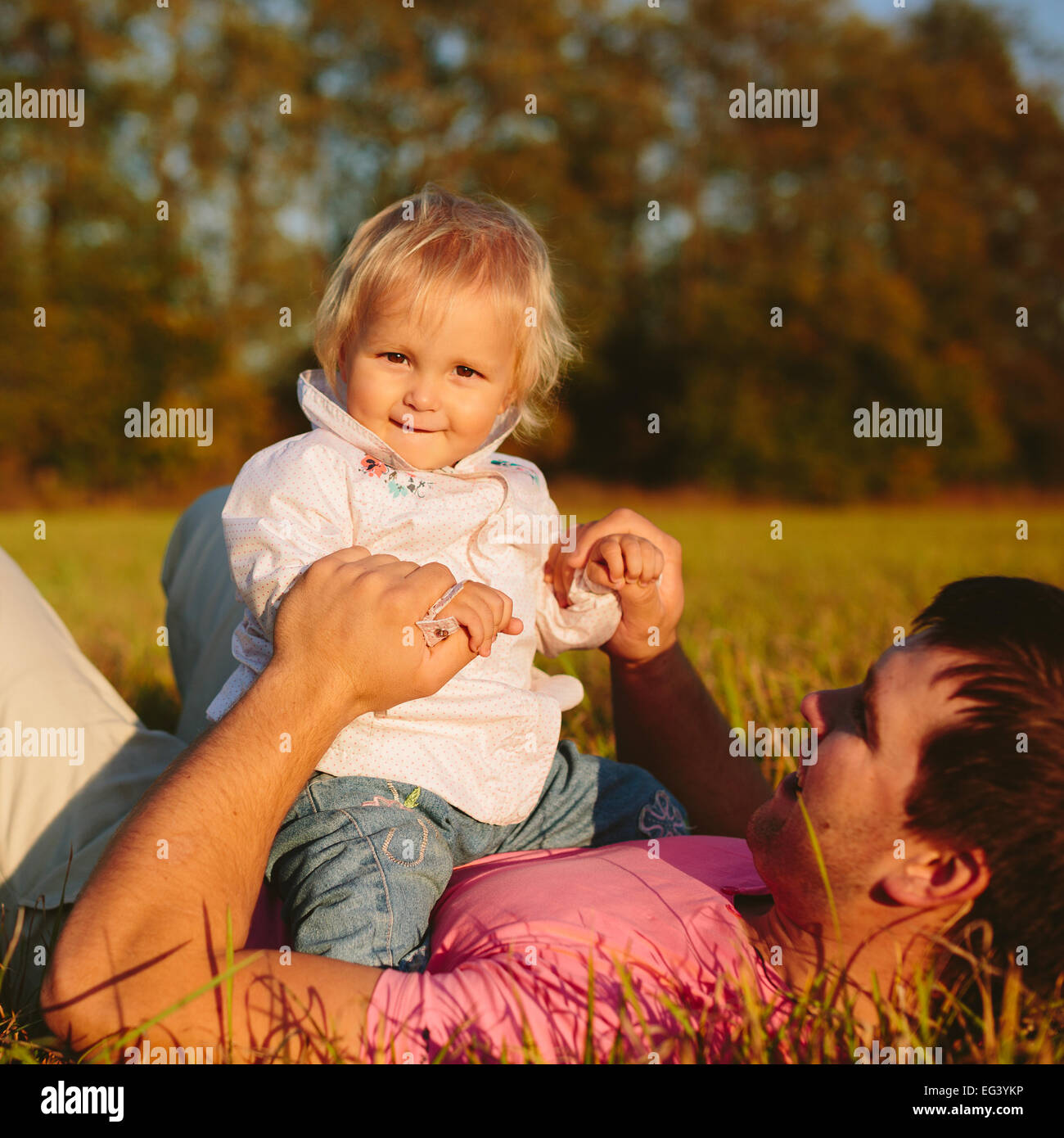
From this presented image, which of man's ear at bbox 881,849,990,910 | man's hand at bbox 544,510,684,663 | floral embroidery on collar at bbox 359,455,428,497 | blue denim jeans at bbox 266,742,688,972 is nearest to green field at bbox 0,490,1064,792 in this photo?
man's hand at bbox 544,510,684,663

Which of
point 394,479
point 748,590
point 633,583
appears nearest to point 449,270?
point 394,479

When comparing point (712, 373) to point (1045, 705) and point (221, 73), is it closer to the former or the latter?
point (221, 73)

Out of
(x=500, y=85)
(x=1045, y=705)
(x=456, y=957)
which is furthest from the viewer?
(x=500, y=85)

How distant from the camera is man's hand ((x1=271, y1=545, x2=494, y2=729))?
153cm

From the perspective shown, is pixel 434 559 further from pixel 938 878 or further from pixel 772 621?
pixel 772 621

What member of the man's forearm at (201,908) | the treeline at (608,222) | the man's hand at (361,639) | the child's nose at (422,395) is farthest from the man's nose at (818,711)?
the treeline at (608,222)

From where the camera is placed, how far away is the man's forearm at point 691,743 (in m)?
2.32

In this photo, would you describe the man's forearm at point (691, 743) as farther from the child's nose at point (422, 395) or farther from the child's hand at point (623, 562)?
the child's nose at point (422, 395)

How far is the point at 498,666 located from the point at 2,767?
2.98ft

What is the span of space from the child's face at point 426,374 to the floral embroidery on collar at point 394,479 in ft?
0.16

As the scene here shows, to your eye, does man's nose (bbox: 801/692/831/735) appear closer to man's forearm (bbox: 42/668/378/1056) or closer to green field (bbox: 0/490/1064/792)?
man's forearm (bbox: 42/668/378/1056)

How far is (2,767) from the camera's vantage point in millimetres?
1929

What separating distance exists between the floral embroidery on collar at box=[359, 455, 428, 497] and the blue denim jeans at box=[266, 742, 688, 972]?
0.53m

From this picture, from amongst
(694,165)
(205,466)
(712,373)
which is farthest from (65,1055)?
(694,165)
